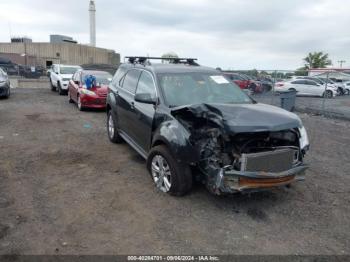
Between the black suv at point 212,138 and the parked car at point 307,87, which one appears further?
the parked car at point 307,87

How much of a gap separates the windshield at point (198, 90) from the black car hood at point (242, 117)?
1.96 feet

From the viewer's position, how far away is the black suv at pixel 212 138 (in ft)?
13.2

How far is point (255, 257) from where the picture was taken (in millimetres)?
3383

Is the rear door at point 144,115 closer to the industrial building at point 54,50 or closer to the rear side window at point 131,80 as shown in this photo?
the rear side window at point 131,80

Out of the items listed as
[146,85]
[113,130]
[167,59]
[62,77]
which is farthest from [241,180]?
[62,77]

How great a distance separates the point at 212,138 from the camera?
417cm

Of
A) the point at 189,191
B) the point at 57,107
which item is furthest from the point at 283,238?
the point at 57,107

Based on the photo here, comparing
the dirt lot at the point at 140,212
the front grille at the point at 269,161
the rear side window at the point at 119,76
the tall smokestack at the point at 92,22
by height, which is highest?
the tall smokestack at the point at 92,22

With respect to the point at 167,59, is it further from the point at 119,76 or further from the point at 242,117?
the point at 242,117

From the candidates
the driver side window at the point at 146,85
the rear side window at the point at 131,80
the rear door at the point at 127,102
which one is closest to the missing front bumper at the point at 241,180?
the driver side window at the point at 146,85

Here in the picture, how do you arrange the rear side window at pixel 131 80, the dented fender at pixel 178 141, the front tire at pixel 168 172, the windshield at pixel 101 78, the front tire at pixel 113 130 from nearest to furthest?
the dented fender at pixel 178 141, the front tire at pixel 168 172, the rear side window at pixel 131 80, the front tire at pixel 113 130, the windshield at pixel 101 78

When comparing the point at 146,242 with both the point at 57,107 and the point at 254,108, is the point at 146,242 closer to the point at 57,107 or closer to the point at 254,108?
the point at 254,108

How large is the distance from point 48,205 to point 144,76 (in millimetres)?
2660

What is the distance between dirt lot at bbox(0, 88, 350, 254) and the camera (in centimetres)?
355
